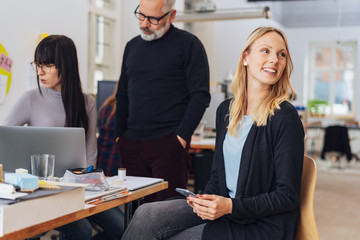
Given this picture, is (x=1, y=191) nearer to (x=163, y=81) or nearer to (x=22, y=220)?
(x=22, y=220)

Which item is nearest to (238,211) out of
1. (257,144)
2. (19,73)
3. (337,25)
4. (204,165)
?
(257,144)

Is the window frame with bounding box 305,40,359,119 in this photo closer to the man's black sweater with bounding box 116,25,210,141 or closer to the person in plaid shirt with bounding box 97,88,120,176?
the person in plaid shirt with bounding box 97,88,120,176

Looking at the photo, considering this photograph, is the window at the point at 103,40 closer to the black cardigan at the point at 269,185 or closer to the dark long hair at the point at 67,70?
the dark long hair at the point at 67,70

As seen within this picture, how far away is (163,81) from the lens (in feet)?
8.03

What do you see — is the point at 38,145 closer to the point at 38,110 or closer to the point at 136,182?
the point at 136,182

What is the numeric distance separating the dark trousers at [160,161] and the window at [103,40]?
3.14 m

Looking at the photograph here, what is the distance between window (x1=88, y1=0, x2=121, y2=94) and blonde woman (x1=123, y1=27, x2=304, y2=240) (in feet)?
12.7

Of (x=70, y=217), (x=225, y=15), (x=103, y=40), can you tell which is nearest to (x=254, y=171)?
(x=70, y=217)

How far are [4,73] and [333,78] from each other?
9.95 m

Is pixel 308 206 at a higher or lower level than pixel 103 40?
lower

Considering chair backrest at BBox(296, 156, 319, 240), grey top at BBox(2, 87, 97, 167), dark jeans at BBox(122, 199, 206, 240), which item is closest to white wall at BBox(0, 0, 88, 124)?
grey top at BBox(2, 87, 97, 167)

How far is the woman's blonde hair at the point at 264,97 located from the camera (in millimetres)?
1597

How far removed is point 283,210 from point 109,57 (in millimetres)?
4585

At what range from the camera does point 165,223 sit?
5.11 feet
